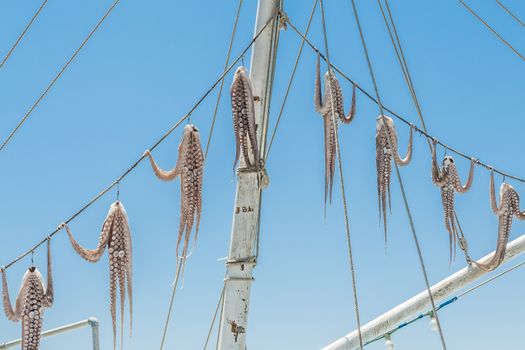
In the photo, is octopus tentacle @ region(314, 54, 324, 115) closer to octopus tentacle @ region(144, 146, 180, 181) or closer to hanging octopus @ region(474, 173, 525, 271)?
octopus tentacle @ region(144, 146, 180, 181)

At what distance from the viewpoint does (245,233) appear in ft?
27.3

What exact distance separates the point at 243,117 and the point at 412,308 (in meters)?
6.33

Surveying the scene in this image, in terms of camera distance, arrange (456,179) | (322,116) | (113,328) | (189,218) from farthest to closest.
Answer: (456,179)
(322,116)
(189,218)
(113,328)

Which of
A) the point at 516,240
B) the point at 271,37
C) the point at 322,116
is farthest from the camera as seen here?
the point at 516,240

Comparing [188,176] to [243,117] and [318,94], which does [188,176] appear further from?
[318,94]

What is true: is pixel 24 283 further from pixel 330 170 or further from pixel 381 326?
pixel 381 326

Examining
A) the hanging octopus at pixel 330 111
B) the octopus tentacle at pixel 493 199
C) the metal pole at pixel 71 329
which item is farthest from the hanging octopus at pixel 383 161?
the metal pole at pixel 71 329

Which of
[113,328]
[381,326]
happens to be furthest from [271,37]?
[381,326]

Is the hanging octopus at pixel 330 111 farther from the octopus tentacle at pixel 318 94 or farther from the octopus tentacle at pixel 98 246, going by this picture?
the octopus tentacle at pixel 98 246

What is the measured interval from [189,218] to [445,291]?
21.6ft

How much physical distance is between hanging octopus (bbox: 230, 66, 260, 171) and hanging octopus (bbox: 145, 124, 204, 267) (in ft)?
1.33

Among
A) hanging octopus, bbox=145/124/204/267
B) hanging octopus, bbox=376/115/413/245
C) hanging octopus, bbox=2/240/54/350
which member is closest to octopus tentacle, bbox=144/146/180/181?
hanging octopus, bbox=145/124/204/267

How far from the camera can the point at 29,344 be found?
759 cm

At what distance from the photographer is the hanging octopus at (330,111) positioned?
9133mm
